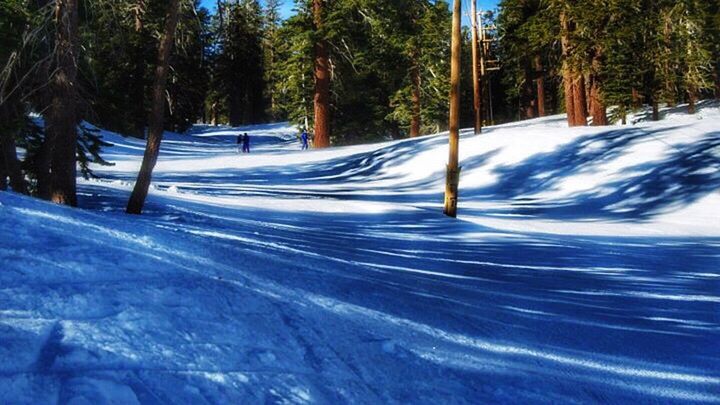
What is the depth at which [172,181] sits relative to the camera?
20.5m

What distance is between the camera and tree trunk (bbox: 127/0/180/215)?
29.7 ft

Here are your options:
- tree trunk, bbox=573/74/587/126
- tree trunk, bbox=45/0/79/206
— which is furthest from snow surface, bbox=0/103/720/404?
tree trunk, bbox=573/74/587/126

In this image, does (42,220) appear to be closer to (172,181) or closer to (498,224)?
(498,224)

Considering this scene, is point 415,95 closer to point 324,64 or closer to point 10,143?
point 324,64

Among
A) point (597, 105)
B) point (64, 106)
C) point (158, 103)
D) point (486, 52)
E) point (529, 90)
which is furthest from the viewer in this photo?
point (529, 90)

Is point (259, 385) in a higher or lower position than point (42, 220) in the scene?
lower

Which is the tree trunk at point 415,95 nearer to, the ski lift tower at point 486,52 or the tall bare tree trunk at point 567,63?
the ski lift tower at point 486,52

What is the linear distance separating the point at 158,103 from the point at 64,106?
143 centimetres

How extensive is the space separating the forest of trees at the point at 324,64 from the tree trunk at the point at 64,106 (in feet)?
0.06

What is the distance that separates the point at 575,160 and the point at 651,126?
13.5ft

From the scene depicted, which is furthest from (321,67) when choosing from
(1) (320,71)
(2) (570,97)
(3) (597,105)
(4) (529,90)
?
(4) (529,90)

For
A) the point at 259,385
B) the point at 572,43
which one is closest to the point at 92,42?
the point at 259,385

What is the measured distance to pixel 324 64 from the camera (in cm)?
3162

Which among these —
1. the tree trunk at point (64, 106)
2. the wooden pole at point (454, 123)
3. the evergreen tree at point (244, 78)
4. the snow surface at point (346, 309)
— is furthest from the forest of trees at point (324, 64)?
the evergreen tree at point (244, 78)
